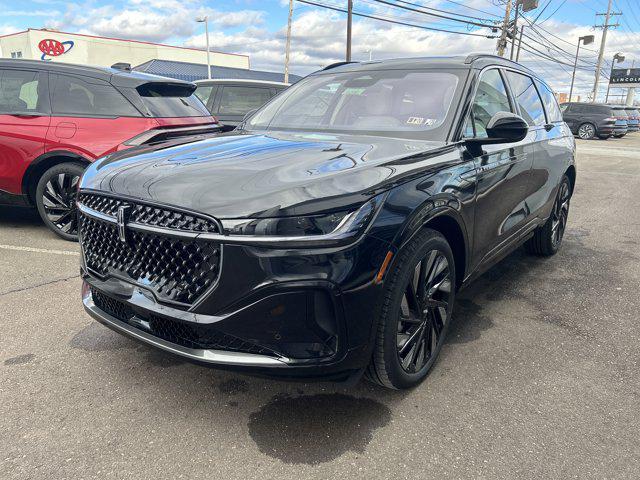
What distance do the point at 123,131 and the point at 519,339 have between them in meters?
4.10

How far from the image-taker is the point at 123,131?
500 centimetres

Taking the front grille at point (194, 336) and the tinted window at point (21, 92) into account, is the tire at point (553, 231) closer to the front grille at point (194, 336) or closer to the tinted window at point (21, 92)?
the front grille at point (194, 336)

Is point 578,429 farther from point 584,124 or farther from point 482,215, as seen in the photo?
point 584,124

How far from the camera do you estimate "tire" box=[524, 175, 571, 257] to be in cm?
483

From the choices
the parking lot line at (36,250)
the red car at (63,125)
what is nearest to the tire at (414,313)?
the red car at (63,125)

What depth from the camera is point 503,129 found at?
9.39 ft

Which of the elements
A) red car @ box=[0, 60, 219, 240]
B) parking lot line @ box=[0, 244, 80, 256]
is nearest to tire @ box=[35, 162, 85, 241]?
red car @ box=[0, 60, 219, 240]

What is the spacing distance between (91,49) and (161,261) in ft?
160

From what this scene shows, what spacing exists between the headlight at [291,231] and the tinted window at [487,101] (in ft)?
4.67

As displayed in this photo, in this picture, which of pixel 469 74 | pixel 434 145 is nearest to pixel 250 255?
pixel 434 145

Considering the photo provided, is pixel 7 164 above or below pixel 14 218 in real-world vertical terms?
above

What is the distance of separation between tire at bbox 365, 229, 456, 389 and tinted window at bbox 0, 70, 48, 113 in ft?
14.7

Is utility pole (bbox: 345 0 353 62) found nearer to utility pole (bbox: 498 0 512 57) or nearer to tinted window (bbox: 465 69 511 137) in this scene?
utility pole (bbox: 498 0 512 57)

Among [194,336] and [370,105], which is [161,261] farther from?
[370,105]
